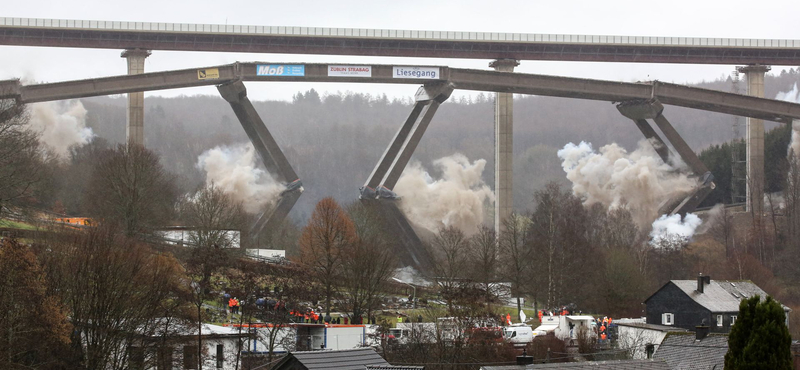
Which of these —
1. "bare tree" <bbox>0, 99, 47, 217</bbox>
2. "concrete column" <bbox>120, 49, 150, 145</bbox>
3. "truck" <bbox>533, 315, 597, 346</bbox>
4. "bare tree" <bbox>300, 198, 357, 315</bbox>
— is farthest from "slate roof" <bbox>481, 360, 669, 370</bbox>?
"concrete column" <bbox>120, 49, 150, 145</bbox>

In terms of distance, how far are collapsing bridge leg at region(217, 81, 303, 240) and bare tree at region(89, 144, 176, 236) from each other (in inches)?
269

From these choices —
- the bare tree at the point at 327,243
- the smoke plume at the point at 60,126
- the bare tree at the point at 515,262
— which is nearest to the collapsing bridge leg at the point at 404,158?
the bare tree at the point at 327,243

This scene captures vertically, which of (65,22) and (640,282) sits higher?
(65,22)

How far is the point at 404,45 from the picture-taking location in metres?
57.8

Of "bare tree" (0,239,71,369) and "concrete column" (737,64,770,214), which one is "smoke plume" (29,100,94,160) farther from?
"concrete column" (737,64,770,214)

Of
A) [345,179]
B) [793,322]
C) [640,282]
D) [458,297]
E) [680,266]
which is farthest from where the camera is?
[345,179]

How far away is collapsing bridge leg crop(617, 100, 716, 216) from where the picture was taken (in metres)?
56.6

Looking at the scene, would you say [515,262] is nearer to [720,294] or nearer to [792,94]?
[720,294]

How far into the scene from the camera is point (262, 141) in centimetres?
5234

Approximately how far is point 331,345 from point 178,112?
86.6m

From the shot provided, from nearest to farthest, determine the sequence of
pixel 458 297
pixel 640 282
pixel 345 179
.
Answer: pixel 458 297 → pixel 640 282 → pixel 345 179

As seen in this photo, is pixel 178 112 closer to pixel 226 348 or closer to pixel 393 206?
pixel 393 206

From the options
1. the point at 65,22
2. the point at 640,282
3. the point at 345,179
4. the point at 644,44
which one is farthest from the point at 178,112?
the point at 640,282

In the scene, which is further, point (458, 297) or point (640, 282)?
point (640, 282)
